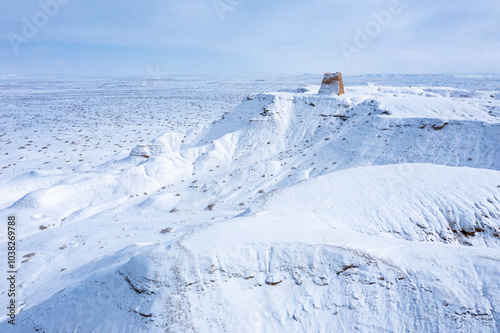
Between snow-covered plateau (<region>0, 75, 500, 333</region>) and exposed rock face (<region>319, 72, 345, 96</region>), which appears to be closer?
snow-covered plateau (<region>0, 75, 500, 333</region>)

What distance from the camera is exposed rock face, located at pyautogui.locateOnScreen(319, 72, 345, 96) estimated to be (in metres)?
24.0

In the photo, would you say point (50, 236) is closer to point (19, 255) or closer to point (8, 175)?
point (19, 255)

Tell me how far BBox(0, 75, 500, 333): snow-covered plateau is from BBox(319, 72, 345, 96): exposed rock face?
206 centimetres

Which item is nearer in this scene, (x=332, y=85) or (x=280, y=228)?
(x=280, y=228)

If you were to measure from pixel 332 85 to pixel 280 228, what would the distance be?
801 inches

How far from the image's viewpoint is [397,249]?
256 inches

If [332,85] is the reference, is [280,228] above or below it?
below

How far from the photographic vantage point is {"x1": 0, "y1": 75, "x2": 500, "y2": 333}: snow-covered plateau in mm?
5555

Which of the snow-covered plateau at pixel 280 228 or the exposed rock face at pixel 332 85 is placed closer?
the snow-covered plateau at pixel 280 228

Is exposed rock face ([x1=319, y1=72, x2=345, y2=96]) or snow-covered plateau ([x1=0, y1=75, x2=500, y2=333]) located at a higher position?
exposed rock face ([x1=319, y1=72, x2=345, y2=96])

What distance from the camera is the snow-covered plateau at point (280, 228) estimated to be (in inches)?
219

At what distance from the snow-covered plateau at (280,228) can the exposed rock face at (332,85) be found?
81.1 inches

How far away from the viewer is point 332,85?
79.5 feet

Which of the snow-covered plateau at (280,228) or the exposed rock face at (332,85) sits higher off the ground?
the exposed rock face at (332,85)
